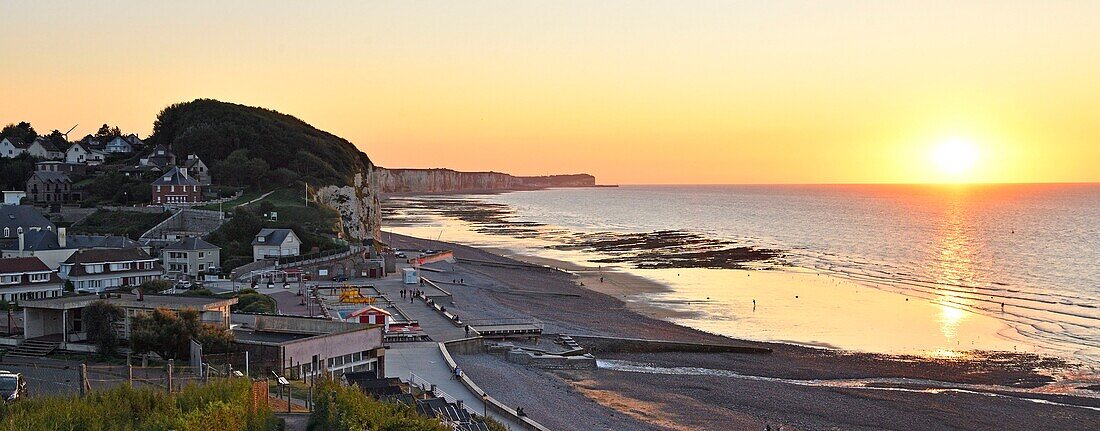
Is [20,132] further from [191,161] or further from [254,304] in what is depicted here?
[254,304]

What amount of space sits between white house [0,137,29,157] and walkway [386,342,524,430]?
232 ft

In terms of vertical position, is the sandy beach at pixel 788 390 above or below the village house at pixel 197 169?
below

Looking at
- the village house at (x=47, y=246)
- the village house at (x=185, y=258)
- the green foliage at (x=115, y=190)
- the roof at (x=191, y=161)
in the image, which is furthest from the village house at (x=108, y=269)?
the roof at (x=191, y=161)

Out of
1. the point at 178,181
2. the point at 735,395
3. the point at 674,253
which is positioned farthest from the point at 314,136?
the point at 735,395

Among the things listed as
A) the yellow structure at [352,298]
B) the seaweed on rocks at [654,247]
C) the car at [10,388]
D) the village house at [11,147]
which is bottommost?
the seaweed on rocks at [654,247]

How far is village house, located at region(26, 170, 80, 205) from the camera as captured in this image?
7169 cm

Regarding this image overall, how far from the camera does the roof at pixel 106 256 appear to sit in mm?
43000

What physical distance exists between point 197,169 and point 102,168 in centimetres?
937

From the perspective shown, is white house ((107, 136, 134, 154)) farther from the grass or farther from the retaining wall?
the retaining wall

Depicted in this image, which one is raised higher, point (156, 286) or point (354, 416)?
point (354, 416)

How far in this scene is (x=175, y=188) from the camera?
69375mm

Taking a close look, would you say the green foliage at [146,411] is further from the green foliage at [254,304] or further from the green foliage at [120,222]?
the green foliage at [120,222]

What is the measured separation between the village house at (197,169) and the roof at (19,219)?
23.9 m

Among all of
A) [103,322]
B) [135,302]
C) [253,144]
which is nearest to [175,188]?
[253,144]
